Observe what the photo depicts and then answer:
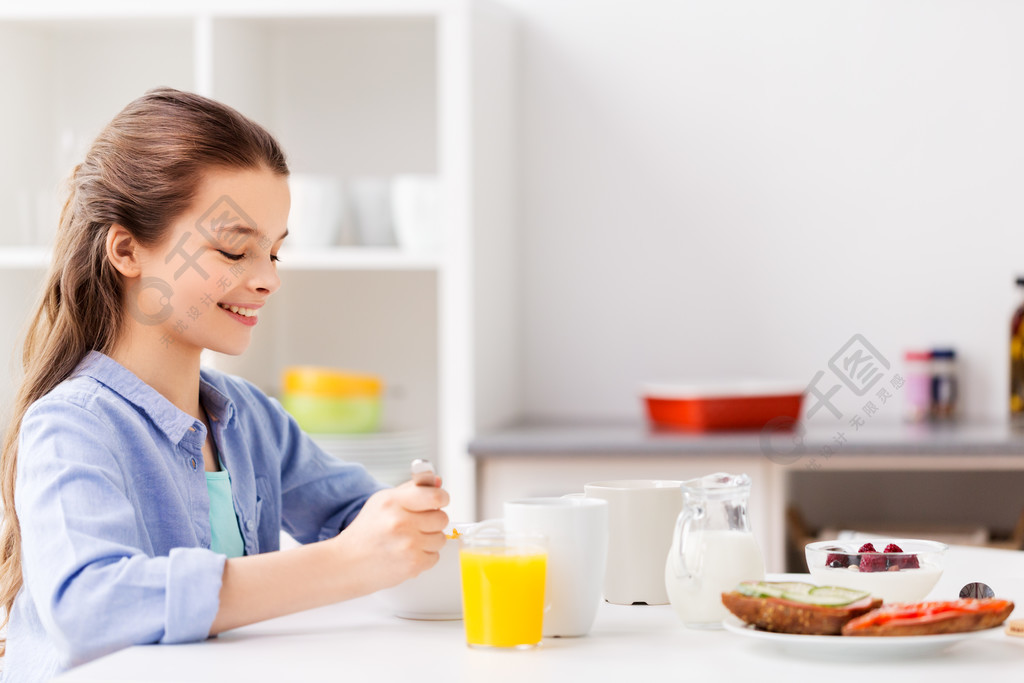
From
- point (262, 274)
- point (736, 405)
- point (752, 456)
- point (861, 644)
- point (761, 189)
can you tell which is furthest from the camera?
point (761, 189)

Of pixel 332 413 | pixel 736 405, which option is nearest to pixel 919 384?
pixel 736 405

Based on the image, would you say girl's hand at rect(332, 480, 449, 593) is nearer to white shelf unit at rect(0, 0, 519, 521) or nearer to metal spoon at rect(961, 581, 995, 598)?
metal spoon at rect(961, 581, 995, 598)

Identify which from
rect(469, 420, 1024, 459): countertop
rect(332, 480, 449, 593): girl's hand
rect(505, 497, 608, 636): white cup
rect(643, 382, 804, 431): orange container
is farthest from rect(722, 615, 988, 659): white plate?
rect(643, 382, 804, 431): orange container

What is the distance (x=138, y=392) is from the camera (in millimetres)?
986

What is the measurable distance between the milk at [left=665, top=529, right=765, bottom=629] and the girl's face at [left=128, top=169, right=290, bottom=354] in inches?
18.8

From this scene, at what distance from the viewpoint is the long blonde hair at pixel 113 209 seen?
40.4 inches

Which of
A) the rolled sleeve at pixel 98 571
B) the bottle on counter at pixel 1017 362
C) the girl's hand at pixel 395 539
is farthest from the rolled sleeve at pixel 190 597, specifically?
the bottle on counter at pixel 1017 362

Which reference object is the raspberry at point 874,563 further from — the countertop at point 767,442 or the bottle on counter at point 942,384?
the bottle on counter at point 942,384

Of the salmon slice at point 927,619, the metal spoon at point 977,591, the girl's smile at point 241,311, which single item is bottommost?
the metal spoon at point 977,591

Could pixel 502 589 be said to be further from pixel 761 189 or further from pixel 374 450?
pixel 761 189

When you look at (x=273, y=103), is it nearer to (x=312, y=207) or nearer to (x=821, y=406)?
(x=312, y=207)

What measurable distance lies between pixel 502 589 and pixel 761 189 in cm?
179

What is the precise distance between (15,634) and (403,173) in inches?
62.9

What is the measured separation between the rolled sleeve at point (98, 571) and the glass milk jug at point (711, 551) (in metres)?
0.34
